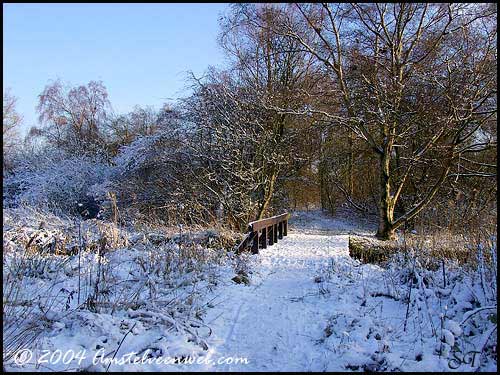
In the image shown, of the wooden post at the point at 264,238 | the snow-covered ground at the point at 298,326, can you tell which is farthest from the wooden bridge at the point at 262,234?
the snow-covered ground at the point at 298,326

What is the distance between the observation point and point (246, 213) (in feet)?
49.7

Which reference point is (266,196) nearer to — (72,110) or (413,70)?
(413,70)

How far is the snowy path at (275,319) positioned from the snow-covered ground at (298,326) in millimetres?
13

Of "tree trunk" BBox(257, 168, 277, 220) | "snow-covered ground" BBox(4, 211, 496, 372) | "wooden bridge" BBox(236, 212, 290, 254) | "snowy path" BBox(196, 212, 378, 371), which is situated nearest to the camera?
"snow-covered ground" BBox(4, 211, 496, 372)

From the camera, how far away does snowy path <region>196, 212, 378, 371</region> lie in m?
3.77

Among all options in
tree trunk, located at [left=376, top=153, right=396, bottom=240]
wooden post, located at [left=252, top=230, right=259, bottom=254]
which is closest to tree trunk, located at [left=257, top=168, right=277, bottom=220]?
tree trunk, located at [left=376, top=153, right=396, bottom=240]

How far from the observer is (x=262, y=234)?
1105 cm

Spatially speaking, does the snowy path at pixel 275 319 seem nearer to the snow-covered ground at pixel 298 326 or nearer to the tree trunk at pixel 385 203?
the snow-covered ground at pixel 298 326

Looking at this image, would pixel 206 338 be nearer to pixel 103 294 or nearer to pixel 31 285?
pixel 103 294

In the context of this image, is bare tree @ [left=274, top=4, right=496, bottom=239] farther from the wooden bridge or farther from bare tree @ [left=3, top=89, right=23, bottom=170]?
bare tree @ [left=3, top=89, right=23, bottom=170]

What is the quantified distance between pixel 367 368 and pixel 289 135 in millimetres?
14261

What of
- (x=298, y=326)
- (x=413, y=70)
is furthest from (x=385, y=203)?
(x=298, y=326)

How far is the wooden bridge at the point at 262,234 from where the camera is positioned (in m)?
9.21

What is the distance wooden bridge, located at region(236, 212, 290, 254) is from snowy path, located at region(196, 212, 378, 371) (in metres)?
1.10
